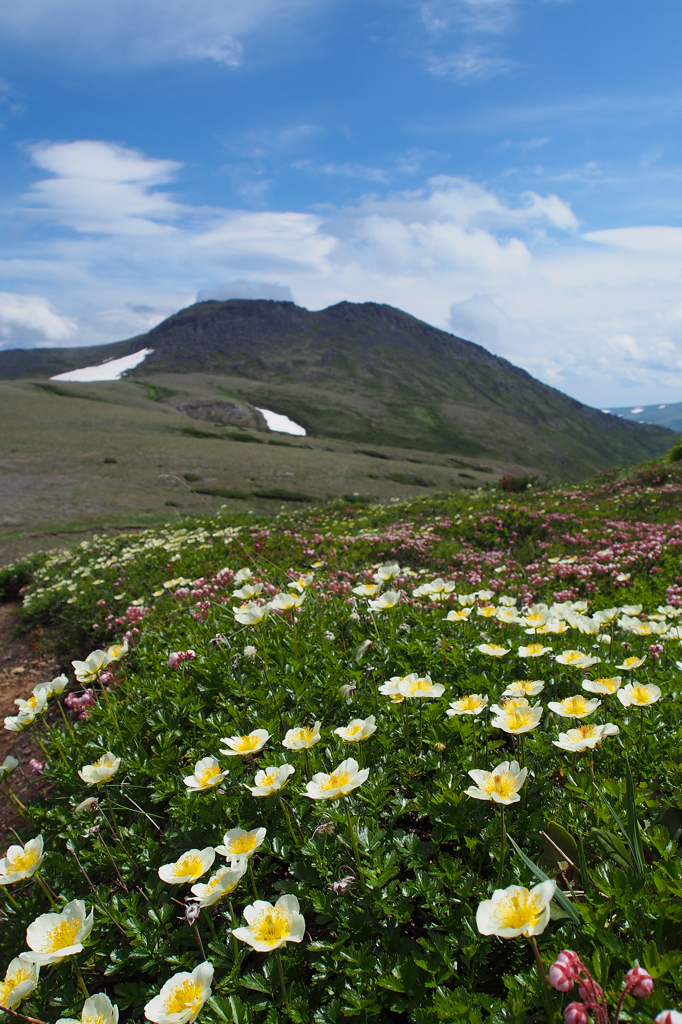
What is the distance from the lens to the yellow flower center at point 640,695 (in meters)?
2.58

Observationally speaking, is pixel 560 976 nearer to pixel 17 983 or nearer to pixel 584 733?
pixel 584 733

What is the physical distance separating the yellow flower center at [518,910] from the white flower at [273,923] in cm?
65

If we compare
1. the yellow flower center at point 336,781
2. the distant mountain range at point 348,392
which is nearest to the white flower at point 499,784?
the yellow flower center at point 336,781

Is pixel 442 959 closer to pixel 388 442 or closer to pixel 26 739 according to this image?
pixel 26 739

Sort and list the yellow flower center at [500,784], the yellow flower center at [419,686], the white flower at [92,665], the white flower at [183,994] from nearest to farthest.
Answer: the white flower at [183,994], the yellow flower center at [500,784], the yellow flower center at [419,686], the white flower at [92,665]

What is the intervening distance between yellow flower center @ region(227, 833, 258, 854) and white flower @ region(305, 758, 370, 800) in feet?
0.87

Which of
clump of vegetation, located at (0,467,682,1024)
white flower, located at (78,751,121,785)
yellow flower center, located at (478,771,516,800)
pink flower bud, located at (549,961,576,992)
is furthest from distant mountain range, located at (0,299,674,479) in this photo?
pink flower bud, located at (549,961,576,992)

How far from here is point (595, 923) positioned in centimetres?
177

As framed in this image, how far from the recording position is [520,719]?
2.33m

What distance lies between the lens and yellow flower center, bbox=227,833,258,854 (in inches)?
82.6

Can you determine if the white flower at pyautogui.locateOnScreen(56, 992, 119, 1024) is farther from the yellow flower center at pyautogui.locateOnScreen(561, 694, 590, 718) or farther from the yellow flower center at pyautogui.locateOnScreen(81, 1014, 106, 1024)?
the yellow flower center at pyautogui.locateOnScreen(561, 694, 590, 718)

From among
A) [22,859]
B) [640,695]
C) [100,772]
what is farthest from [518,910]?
[22,859]

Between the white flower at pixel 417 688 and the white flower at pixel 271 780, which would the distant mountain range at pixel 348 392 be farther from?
the white flower at pixel 271 780

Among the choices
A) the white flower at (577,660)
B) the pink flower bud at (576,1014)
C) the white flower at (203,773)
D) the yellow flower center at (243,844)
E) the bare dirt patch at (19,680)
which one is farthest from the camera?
the bare dirt patch at (19,680)
